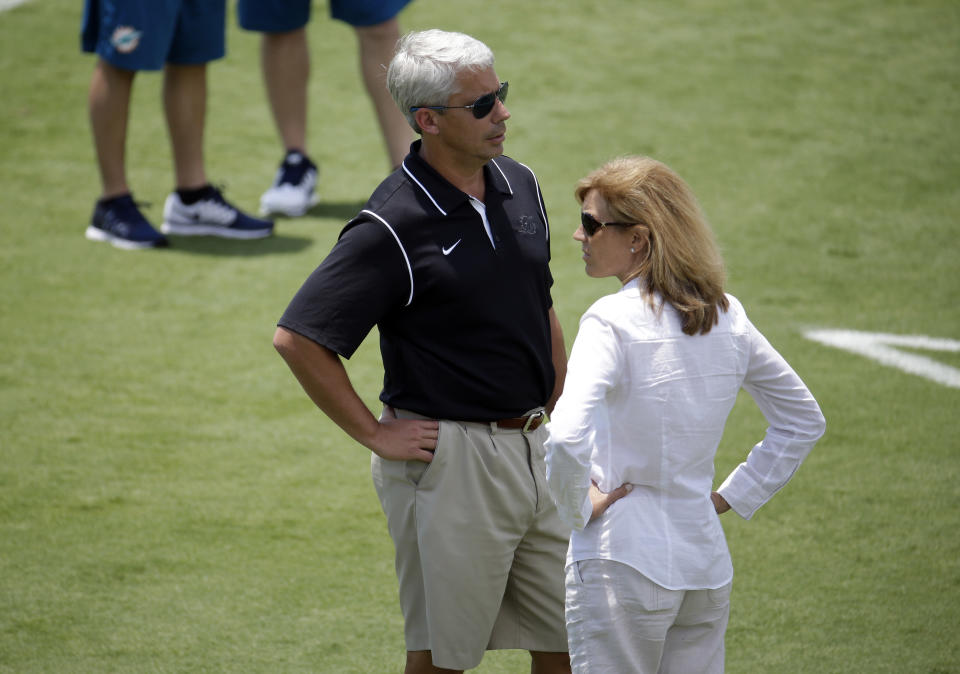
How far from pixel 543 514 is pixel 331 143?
17.5ft

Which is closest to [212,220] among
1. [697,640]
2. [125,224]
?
[125,224]

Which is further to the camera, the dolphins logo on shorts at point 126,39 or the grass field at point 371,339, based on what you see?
the dolphins logo on shorts at point 126,39

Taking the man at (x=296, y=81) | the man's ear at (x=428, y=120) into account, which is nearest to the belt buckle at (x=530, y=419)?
the man's ear at (x=428, y=120)

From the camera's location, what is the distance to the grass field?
3.68 meters

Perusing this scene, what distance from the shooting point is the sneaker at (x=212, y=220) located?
6.54 m

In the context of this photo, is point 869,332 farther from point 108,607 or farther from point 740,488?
point 108,607

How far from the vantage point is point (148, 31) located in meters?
6.05

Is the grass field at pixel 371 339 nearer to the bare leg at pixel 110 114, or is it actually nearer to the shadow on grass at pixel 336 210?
the shadow on grass at pixel 336 210

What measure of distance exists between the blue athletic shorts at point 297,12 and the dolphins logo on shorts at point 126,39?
2.79 feet

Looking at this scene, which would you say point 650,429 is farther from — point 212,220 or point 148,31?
point 212,220

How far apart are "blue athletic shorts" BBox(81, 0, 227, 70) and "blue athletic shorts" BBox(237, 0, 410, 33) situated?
42cm

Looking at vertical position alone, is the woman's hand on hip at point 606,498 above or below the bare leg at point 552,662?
above

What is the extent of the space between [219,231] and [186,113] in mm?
650

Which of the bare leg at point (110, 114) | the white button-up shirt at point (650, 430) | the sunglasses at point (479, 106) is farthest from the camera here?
the bare leg at point (110, 114)
